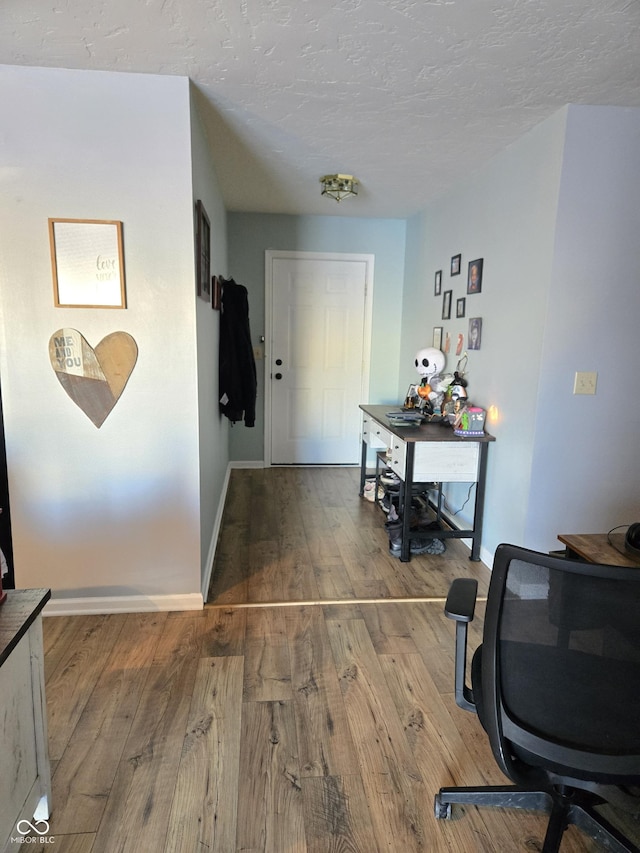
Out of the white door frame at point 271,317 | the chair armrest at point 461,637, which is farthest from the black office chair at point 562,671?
the white door frame at point 271,317

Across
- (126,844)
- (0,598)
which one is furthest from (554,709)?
(0,598)

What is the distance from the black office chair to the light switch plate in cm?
172

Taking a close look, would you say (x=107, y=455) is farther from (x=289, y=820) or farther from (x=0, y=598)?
(x=289, y=820)

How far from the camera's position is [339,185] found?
3.48 m

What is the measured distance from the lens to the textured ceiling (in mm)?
1621

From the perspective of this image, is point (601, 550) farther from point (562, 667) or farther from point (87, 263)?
point (87, 263)

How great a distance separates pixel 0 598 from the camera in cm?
124

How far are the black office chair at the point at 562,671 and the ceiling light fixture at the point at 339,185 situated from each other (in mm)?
3020

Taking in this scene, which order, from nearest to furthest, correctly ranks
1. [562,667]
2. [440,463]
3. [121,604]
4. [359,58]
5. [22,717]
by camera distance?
[562,667], [22,717], [359,58], [121,604], [440,463]

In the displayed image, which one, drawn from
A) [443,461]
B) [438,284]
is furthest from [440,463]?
[438,284]

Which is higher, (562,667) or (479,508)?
→ (562,667)

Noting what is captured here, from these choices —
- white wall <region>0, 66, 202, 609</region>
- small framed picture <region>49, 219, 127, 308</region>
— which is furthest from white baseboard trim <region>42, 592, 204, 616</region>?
small framed picture <region>49, 219, 127, 308</region>

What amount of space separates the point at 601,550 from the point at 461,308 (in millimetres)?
2123

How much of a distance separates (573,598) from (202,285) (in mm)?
2136
